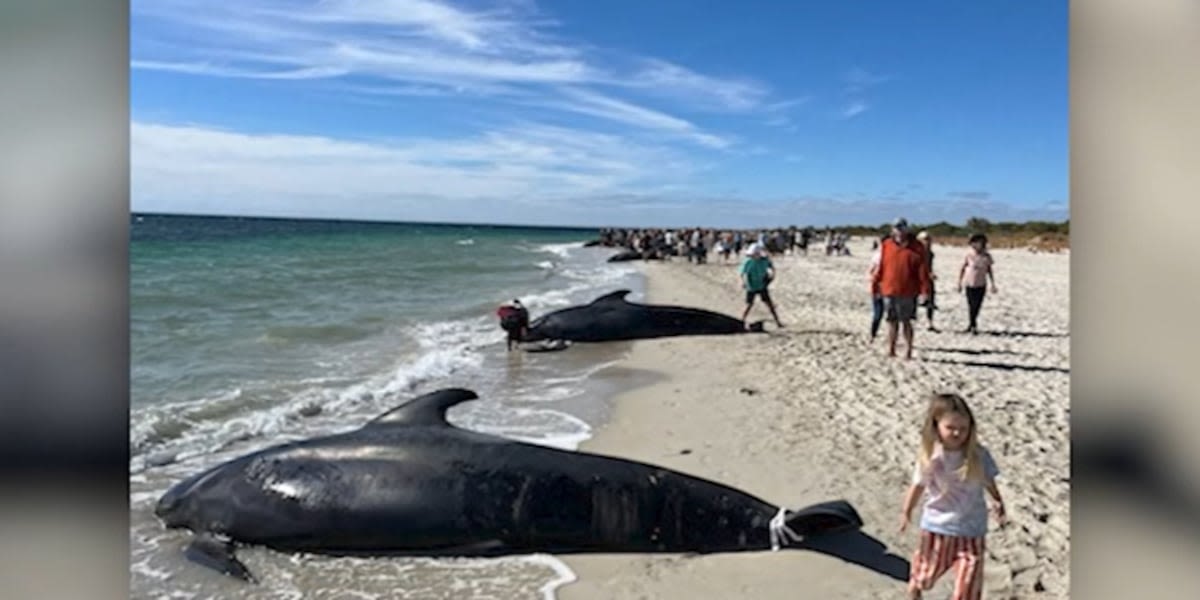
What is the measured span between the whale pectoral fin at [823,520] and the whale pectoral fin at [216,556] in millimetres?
1526

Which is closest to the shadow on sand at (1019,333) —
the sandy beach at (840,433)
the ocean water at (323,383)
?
the sandy beach at (840,433)

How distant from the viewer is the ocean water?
Result: 2.45 m

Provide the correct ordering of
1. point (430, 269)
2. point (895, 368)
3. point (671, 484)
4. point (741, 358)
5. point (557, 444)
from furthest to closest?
1. point (430, 269)
2. point (741, 358)
3. point (895, 368)
4. point (557, 444)
5. point (671, 484)

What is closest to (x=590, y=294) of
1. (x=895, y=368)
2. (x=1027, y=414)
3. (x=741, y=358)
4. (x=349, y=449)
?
(x=741, y=358)

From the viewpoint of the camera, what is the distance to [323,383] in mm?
5598

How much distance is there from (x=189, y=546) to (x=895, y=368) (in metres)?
4.26

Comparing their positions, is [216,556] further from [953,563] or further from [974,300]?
[974,300]

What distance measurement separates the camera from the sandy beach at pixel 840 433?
2.30m

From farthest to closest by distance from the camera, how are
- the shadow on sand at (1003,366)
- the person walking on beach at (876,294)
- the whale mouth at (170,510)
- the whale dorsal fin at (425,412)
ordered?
the person walking on beach at (876,294), the shadow on sand at (1003,366), the whale dorsal fin at (425,412), the whale mouth at (170,510)

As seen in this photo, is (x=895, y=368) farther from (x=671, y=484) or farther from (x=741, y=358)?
(x=671, y=484)

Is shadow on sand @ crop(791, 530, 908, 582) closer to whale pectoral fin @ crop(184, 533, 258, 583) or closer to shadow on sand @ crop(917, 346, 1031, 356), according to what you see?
whale pectoral fin @ crop(184, 533, 258, 583)

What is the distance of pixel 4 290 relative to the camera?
914 mm

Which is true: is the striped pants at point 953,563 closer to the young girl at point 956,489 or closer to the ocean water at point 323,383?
the young girl at point 956,489

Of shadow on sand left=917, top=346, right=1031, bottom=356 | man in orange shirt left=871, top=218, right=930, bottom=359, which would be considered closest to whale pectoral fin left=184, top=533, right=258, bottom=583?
man in orange shirt left=871, top=218, right=930, bottom=359
